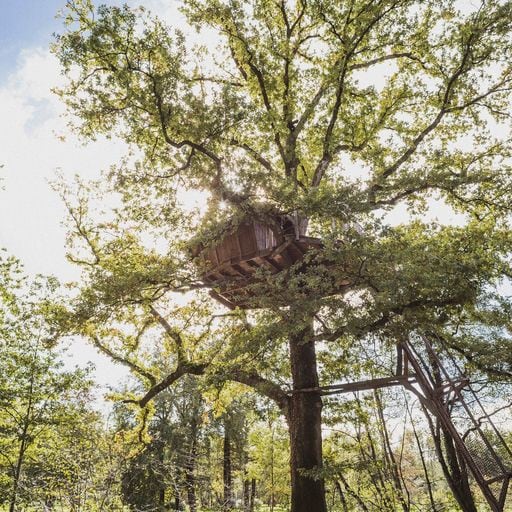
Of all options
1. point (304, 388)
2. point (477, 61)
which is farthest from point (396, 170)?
point (304, 388)

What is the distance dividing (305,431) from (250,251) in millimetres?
3782

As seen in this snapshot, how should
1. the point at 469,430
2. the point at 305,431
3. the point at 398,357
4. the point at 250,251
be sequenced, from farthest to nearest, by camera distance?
the point at 250,251 < the point at 305,431 < the point at 398,357 < the point at 469,430

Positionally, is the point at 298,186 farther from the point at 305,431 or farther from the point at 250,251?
the point at 305,431

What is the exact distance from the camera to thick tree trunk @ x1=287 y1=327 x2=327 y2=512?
6.63m

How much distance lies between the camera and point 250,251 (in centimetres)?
765

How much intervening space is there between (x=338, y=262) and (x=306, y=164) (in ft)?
24.9

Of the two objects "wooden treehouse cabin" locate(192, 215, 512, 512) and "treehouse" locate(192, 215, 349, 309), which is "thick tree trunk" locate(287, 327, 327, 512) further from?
"treehouse" locate(192, 215, 349, 309)

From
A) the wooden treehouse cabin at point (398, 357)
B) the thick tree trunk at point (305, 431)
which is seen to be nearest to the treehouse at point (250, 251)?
the wooden treehouse cabin at point (398, 357)

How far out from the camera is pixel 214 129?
7195mm

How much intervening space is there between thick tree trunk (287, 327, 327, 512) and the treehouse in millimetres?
1710

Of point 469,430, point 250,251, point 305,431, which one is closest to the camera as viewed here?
point 469,430

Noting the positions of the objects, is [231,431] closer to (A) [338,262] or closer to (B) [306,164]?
(B) [306,164]

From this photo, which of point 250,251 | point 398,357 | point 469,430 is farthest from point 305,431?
point 250,251

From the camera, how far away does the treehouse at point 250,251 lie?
7.62 metres
